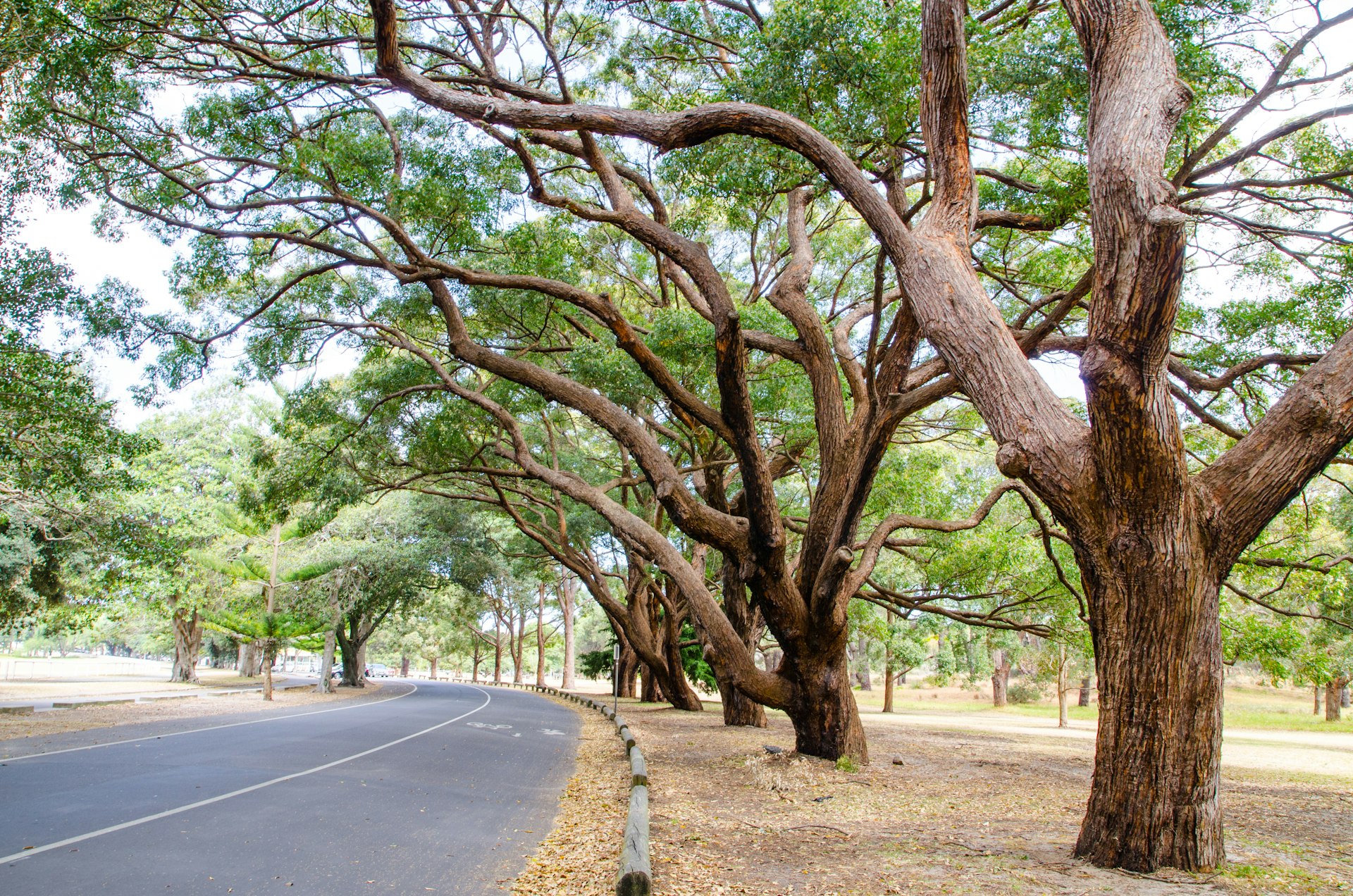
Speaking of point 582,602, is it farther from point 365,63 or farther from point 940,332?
point 940,332

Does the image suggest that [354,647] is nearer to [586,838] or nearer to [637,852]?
[586,838]

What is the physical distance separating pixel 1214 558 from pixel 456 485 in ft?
61.6

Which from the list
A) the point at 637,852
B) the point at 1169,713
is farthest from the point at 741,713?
the point at 1169,713

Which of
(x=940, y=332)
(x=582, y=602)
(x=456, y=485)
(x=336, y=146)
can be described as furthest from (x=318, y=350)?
(x=582, y=602)

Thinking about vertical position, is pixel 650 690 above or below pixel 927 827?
below

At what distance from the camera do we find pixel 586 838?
6090 millimetres

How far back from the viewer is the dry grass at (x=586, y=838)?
4797 mm

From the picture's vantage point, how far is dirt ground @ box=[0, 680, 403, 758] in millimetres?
12383

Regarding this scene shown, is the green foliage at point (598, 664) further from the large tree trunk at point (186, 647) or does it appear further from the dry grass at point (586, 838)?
the dry grass at point (586, 838)

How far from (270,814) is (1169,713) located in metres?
6.50

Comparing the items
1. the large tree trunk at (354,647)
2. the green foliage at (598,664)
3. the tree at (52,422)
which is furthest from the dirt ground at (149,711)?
the green foliage at (598,664)

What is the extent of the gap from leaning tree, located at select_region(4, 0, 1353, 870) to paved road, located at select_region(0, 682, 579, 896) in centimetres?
363

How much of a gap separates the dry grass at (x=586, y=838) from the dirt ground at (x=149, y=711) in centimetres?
677

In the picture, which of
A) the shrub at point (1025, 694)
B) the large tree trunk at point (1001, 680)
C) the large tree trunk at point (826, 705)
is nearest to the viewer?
the large tree trunk at point (826, 705)
